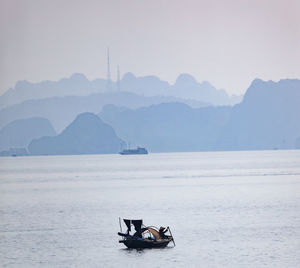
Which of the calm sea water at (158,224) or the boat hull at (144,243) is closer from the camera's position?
the calm sea water at (158,224)

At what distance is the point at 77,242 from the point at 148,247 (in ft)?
17.4

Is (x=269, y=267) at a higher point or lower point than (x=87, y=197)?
lower

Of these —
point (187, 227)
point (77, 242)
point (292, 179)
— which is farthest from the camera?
point (292, 179)

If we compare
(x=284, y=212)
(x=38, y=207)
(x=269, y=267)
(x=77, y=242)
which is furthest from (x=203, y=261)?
(x=38, y=207)

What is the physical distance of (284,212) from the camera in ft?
215

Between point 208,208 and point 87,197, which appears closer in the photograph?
point 208,208

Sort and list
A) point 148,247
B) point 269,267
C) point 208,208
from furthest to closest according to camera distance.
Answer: point 208,208 < point 148,247 < point 269,267

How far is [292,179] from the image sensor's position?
116312mm

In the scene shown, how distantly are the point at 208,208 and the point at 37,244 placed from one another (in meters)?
26.3

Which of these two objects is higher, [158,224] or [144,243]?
[158,224]

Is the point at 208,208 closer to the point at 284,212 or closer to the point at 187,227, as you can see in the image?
the point at 284,212

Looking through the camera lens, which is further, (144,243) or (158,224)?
(158,224)

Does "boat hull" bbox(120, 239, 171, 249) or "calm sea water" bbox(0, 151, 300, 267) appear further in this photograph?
"boat hull" bbox(120, 239, 171, 249)

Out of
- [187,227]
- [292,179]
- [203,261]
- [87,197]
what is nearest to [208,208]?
[187,227]
